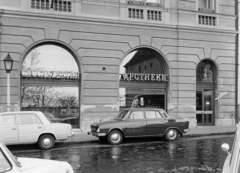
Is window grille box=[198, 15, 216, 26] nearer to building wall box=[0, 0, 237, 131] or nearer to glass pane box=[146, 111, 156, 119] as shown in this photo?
building wall box=[0, 0, 237, 131]

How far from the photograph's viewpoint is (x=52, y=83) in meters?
16.7

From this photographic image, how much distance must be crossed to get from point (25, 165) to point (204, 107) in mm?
18111

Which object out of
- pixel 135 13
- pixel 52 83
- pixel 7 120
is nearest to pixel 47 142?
A: pixel 7 120

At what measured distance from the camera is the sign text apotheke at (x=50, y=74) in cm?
1608

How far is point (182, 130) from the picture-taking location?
1436cm

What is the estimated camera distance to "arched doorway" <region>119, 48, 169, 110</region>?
18266 mm

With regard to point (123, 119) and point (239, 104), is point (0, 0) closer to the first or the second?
point (123, 119)

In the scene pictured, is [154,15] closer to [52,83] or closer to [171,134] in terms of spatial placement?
[52,83]

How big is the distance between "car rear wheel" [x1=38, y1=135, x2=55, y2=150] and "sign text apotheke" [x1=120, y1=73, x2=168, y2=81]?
23.1ft

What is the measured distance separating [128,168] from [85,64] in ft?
31.3

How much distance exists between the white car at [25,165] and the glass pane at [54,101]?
1324cm

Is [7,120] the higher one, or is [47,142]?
[7,120]

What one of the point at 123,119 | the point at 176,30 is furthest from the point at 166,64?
the point at 123,119

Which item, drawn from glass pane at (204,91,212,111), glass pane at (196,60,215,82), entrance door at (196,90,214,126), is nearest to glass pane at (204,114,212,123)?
entrance door at (196,90,214,126)
